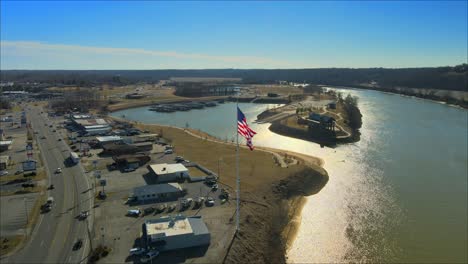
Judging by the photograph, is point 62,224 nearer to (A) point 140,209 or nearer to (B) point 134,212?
(B) point 134,212

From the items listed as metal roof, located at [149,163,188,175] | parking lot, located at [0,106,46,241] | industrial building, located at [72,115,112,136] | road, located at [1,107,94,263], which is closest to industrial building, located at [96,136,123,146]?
road, located at [1,107,94,263]

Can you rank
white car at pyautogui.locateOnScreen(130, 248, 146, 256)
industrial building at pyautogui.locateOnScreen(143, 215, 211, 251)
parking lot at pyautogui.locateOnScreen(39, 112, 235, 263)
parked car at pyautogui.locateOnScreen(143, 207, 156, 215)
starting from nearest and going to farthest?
white car at pyautogui.locateOnScreen(130, 248, 146, 256), parking lot at pyautogui.locateOnScreen(39, 112, 235, 263), industrial building at pyautogui.locateOnScreen(143, 215, 211, 251), parked car at pyautogui.locateOnScreen(143, 207, 156, 215)

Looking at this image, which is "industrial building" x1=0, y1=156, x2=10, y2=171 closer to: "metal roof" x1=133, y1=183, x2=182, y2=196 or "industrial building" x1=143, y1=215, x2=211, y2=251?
"metal roof" x1=133, y1=183, x2=182, y2=196

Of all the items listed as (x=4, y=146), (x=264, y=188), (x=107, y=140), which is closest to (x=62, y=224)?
(x=264, y=188)

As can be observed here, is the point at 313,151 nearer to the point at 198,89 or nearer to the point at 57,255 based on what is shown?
the point at 57,255

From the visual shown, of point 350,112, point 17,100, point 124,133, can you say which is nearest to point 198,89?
point 17,100

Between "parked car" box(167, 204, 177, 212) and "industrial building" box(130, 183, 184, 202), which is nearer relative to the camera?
"parked car" box(167, 204, 177, 212)
